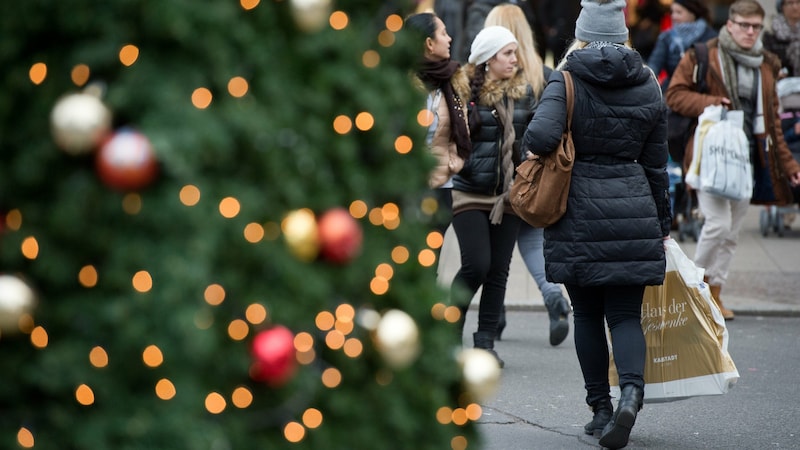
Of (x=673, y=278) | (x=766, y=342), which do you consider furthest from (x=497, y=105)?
(x=766, y=342)

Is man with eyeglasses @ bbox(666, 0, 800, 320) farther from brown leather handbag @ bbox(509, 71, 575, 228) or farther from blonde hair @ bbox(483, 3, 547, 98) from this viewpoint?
brown leather handbag @ bbox(509, 71, 575, 228)

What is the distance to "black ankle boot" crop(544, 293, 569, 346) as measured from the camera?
8.06 metres

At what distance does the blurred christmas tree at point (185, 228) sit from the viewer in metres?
2.26

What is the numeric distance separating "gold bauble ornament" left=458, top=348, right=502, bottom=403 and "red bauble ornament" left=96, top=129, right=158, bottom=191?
0.97 metres

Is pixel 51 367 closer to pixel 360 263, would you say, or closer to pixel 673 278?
pixel 360 263

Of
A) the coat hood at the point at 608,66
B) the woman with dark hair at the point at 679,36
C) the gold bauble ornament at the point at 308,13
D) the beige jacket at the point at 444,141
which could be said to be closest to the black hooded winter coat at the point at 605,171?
the coat hood at the point at 608,66

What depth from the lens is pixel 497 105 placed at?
23.4ft

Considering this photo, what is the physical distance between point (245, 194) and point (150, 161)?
0.73 ft

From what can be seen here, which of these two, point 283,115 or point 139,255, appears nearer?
point 139,255

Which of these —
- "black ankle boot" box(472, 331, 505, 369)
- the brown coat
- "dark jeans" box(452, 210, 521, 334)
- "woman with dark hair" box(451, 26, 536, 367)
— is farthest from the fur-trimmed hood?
the brown coat

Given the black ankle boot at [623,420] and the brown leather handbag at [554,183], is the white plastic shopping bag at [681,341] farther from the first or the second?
the brown leather handbag at [554,183]

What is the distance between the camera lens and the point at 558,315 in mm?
8141

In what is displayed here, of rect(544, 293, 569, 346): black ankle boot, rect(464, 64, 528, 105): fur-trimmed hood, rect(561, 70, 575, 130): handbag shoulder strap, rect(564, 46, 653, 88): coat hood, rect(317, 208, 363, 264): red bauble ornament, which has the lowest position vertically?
rect(544, 293, 569, 346): black ankle boot

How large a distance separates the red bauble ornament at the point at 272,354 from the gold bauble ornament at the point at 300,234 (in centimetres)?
16
